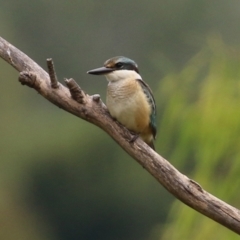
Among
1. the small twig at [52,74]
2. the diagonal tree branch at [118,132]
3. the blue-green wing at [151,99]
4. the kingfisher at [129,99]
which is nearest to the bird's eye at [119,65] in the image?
the kingfisher at [129,99]

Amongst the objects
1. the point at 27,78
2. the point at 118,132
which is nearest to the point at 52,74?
the point at 27,78

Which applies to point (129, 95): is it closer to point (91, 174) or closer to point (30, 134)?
point (91, 174)

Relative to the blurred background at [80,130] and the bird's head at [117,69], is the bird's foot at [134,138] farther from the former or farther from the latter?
the blurred background at [80,130]

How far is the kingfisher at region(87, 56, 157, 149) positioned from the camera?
439cm

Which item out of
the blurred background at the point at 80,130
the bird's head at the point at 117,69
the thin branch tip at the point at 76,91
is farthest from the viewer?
the blurred background at the point at 80,130

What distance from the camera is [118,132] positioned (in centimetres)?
432

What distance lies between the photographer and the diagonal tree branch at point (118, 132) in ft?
13.4

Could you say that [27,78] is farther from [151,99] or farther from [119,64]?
[151,99]

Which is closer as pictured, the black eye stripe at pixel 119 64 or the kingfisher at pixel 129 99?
the kingfisher at pixel 129 99

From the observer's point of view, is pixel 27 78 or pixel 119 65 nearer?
pixel 27 78

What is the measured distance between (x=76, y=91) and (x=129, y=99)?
385 mm

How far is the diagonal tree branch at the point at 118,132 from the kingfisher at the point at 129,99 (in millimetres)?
74

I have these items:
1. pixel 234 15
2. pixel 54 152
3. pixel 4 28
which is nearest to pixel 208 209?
pixel 234 15

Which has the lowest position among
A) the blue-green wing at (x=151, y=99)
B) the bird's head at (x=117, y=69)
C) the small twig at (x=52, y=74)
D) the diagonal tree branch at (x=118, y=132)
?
the diagonal tree branch at (x=118, y=132)
